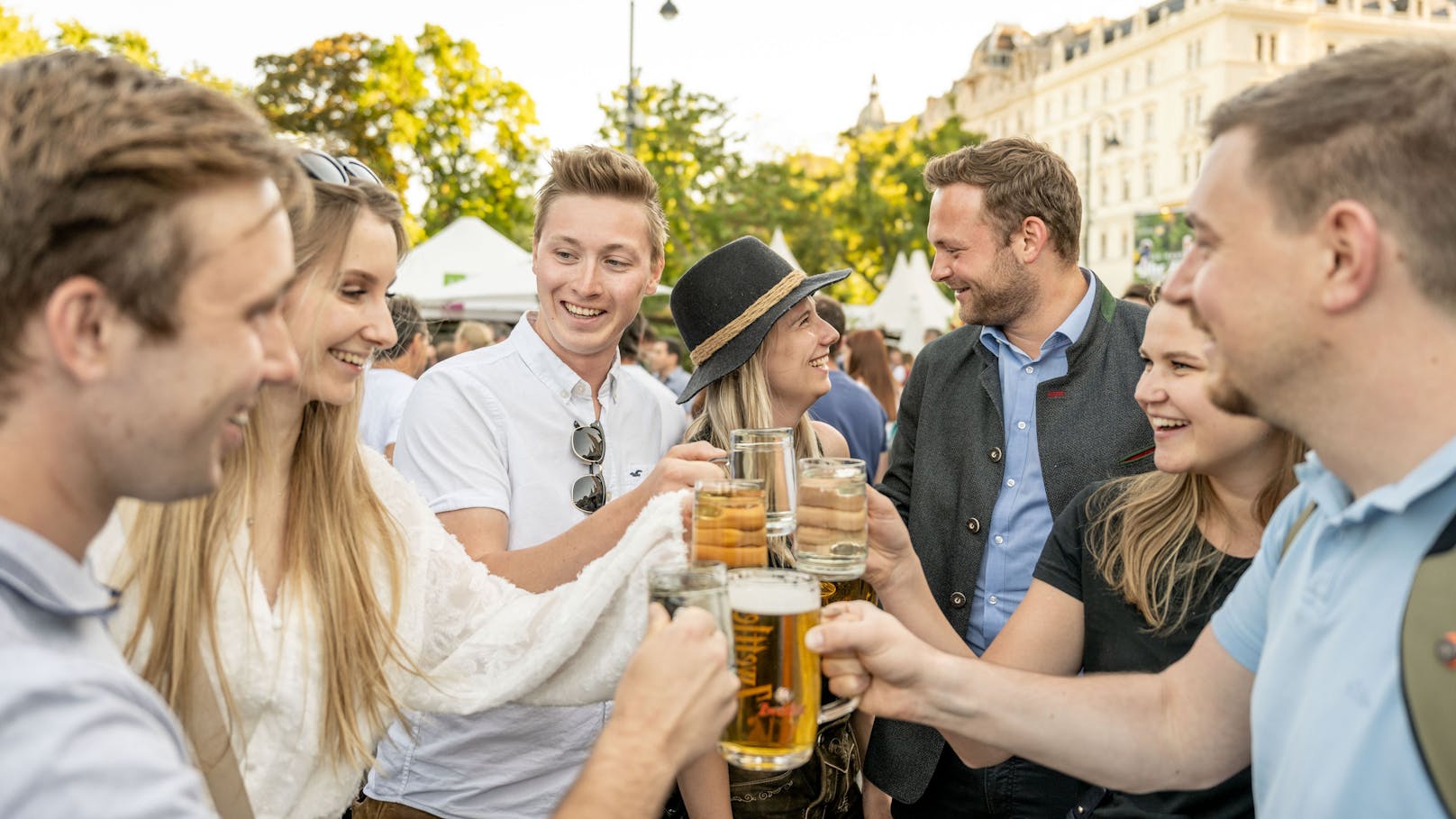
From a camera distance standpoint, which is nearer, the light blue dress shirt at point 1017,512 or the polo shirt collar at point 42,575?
the polo shirt collar at point 42,575

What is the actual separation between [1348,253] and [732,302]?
2.30m

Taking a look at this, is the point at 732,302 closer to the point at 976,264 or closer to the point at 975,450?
the point at 975,450

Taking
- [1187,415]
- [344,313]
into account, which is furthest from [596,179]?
[1187,415]

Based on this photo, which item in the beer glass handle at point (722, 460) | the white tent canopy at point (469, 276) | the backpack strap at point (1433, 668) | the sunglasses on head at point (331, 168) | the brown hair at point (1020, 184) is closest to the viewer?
the backpack strap at point (1433, 668)

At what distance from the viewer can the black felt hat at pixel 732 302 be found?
12.0 feet

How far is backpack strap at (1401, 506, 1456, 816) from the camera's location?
1.44 m

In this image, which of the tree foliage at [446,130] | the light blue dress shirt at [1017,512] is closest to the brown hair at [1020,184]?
the light blue dress shirt at [1017,512]

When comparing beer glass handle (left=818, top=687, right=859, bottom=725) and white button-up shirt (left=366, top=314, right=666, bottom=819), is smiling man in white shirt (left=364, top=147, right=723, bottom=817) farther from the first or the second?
beer glass handle (left=818, top=687, right=859, bottom=725)

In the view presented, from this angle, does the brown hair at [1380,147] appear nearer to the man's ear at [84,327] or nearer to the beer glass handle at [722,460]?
the beer glass handle at [722,460]

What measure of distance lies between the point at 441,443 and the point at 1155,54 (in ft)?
275

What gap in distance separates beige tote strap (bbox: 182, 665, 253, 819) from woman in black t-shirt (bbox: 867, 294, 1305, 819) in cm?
151

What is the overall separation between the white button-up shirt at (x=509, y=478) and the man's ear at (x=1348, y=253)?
2099 mm

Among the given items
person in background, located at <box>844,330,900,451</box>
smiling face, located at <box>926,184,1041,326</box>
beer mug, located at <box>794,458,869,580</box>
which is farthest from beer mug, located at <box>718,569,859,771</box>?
person in background, located at <box>844,330,900,451</box>

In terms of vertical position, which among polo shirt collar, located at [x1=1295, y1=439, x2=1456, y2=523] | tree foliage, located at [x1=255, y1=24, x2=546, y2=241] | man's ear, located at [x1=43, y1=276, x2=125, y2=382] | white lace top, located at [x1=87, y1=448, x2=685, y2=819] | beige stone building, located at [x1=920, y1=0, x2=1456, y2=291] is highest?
beige stone building, located at [x1=920, y1=0, x2=1456, y2=291]
